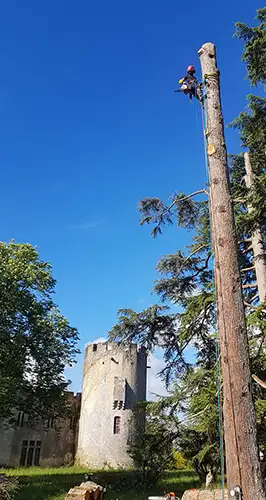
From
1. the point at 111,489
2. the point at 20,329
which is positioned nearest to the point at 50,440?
the point at 111,489

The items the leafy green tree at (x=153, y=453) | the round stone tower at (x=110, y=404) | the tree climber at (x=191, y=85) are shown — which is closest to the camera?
Answer: the tree climber at (x=191, y=85)

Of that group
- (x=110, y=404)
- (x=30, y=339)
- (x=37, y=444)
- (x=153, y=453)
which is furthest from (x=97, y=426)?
(x=30, y=339)

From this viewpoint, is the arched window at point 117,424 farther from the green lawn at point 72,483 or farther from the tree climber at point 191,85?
the tree climber at point 191,85

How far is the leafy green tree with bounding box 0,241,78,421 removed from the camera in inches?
650

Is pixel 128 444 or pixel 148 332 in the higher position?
pixel 148 332

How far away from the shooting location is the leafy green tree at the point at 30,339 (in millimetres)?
16516

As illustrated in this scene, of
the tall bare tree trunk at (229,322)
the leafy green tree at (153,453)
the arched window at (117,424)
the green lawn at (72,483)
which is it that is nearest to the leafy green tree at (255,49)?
the tall bare tree trunk at (229,322)

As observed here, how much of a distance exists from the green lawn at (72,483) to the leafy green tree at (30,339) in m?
2.82

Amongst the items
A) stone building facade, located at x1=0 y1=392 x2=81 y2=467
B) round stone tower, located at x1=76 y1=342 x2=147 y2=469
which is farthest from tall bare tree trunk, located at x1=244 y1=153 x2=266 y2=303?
stone building facade, located at x1=0 y1=392 x2=81 y2=467

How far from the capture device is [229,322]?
15.4ft

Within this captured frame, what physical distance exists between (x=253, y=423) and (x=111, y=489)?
1653 centimetres

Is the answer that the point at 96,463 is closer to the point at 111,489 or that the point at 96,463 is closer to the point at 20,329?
the point at 111,489

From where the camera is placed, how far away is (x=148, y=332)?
13.6 meters

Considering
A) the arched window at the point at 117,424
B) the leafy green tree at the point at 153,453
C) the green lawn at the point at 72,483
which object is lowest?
the green lawn at the point at 72,483
